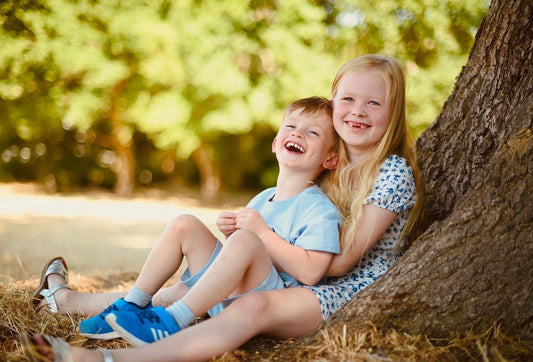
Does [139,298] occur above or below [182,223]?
below

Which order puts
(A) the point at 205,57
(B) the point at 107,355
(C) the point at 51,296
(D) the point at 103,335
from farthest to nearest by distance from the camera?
(A) the point at 205,57 → (C) the point at 51,296 → (D) the point at 103,335 → (B) the point at 107,355

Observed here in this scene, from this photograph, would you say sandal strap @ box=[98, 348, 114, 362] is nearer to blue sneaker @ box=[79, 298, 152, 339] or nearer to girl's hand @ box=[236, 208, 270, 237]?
blue sneaker @ box=[79, 298, 152, 339]

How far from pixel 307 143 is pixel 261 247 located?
2.19 ft

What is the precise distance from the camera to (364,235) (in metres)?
2.32

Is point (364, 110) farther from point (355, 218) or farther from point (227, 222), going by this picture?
point (227, 222)

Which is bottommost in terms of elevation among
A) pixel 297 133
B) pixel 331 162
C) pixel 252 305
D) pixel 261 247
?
pixel 252 305

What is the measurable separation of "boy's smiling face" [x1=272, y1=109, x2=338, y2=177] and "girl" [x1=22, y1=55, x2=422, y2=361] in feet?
0.24

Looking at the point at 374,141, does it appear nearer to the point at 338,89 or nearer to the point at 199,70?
the point at 338,89

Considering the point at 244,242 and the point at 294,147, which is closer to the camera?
the point at 244,242

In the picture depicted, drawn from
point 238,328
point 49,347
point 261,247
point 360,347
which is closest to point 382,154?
point 261,247

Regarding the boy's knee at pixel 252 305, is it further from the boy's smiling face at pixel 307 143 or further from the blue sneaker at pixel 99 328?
the boy's smiling face at pixel 307 143

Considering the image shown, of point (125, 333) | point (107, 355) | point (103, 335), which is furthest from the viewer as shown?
point (103, 335)

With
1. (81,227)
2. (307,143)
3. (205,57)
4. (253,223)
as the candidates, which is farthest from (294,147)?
(205,57)

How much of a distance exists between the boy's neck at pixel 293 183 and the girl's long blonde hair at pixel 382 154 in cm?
11
